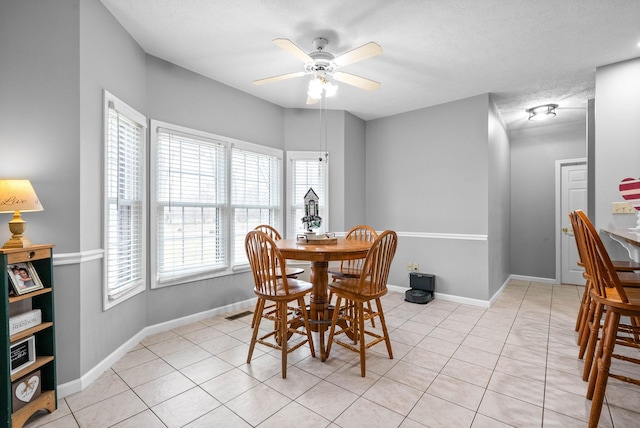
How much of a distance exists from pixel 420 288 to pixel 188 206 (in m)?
3.27

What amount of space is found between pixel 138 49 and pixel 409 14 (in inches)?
96.7

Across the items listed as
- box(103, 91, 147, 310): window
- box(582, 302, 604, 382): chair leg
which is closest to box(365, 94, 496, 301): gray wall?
box(582, 302, 604, 382): chair leg

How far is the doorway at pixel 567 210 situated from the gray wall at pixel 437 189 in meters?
2.21

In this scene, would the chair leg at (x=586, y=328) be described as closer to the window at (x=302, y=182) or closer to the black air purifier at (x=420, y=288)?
the black air purifier at (x=420, y=288)

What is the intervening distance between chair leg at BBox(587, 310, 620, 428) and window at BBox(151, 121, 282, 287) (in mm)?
3337

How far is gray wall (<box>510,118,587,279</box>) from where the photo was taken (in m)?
5.07

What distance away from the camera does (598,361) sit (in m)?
1.68

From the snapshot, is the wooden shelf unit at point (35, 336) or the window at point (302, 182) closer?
the wooden shelf unit at point (35, 336)

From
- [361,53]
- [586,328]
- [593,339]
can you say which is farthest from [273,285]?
[586,328]

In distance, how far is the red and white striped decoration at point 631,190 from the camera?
9.16 feet

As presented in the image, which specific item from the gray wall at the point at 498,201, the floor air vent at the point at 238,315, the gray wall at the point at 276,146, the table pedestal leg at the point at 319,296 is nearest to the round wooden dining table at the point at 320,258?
the table pedestal leg at the point at 319,296

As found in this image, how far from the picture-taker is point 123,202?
8.57 ft

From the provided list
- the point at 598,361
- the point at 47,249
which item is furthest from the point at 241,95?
Result: the point at 598,361

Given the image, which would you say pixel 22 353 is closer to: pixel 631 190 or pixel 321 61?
pixel 321 61
